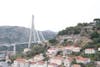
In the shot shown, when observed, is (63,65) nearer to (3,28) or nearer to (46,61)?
(46,61)

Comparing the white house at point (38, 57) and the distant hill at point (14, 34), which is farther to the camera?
the distant hill at point (14, 34)

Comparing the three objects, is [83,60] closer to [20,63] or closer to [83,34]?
[20,63]

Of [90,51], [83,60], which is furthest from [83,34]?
[83,60]

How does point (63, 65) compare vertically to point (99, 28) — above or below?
below

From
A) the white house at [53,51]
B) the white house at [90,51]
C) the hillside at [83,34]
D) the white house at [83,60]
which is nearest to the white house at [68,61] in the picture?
the white house at [83,60]

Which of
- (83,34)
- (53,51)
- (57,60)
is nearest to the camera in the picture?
(57,60)

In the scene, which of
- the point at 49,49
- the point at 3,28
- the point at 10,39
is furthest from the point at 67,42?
the point at 3,28

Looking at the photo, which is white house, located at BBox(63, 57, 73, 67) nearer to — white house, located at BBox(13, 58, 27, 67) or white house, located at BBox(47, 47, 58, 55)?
white house, located at BBox(47, 47, 58, 55)

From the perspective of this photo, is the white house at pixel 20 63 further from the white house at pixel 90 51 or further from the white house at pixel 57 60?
the white house at pixel 90 51
